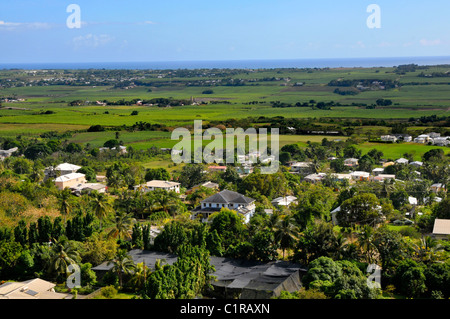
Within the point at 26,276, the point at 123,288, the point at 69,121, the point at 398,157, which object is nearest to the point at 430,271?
the point at 123,288

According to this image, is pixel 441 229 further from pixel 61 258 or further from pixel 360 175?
pixel 61 258

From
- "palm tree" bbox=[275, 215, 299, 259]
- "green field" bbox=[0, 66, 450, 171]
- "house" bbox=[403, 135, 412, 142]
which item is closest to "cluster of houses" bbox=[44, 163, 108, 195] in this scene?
"green field" bbox=[0, 66, 450, 171]

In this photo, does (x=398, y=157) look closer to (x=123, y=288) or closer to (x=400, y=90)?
(x=123, y=288)

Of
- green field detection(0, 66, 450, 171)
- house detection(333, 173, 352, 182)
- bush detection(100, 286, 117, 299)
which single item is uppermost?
green field detection(0, 66, 450, 171)

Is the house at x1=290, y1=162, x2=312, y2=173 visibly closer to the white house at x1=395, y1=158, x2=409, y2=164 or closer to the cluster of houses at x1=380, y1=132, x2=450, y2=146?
the white house at x1=395, y1=158, x2=409, y2=164

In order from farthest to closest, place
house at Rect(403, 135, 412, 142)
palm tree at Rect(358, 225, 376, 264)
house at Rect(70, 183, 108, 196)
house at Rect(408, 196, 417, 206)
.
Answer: house at Rect(403, 135, 412, 142) < house at Rect(70, 183, 108, 196) < house at Rect(408, 196, 417, 206) < palm tree at Rect(358, 225, 376, 264)
